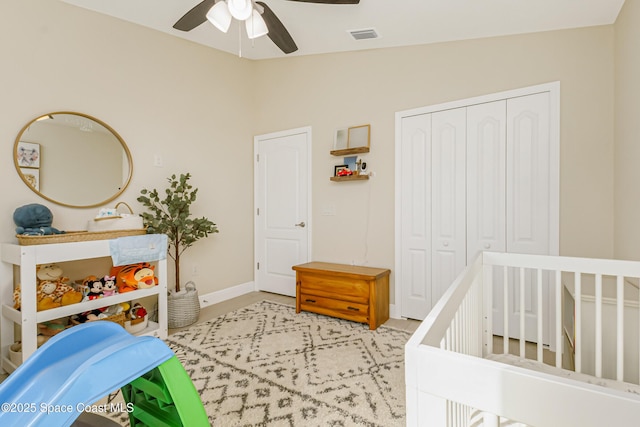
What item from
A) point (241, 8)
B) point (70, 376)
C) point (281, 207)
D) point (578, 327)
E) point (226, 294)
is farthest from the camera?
point (281, 207)

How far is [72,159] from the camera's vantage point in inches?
101

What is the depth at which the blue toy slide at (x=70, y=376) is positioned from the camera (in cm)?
65

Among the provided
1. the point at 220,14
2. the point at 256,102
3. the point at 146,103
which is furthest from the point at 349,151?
the point at 146,103

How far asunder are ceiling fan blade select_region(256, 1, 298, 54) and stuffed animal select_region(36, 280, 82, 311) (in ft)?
7.61

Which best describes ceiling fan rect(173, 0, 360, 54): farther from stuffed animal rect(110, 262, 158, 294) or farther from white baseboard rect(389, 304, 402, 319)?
white baseboard rect(389, 304, 402, 319)

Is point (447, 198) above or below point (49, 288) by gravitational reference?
above

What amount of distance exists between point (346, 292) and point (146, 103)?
265 cm

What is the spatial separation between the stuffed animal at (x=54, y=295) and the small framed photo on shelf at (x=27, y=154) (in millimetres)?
890

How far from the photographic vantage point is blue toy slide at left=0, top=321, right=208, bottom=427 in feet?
2.13

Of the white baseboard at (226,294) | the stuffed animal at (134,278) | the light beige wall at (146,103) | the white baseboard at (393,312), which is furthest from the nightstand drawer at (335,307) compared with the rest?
the stuffed animal at (134,278)

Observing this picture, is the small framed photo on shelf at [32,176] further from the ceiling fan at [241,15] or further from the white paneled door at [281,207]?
the white paneled door at [281,207]

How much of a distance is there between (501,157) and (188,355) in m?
2.96

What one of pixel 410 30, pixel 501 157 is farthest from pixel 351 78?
pixel 501 157

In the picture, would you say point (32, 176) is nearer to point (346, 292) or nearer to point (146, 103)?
point (146, 103)
